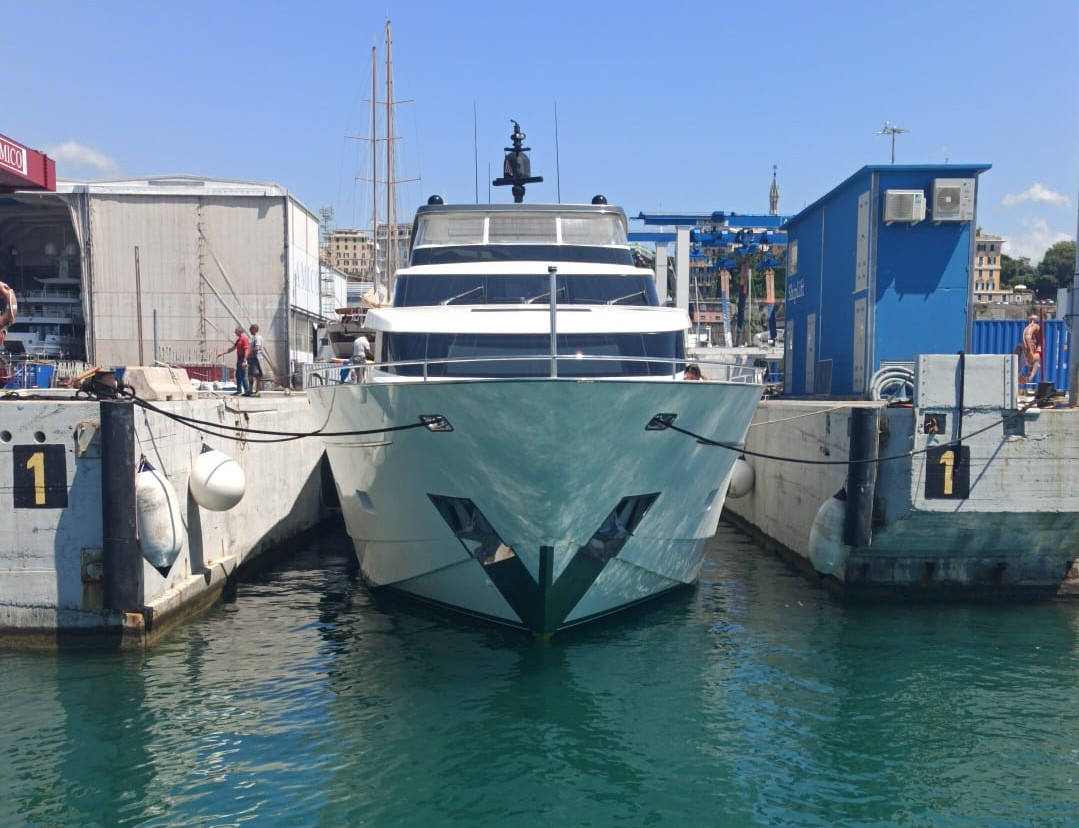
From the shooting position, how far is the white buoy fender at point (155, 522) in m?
8.91

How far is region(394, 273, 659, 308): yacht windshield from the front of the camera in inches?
440

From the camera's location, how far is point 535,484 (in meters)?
8.38

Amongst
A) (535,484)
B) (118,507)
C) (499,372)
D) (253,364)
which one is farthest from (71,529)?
(253,364)

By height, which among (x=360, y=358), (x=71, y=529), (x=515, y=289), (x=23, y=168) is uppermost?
(x=23, y=168)

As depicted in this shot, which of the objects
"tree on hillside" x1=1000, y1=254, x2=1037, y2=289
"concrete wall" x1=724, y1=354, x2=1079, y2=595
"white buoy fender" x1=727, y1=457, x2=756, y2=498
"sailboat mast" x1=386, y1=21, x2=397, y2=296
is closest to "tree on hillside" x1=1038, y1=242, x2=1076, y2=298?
"tree on hillside" x1=1000, y1=254, x2=1037, y2=289

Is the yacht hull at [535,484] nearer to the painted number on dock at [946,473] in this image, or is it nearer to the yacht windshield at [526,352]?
the yacht windshield at [526,352]

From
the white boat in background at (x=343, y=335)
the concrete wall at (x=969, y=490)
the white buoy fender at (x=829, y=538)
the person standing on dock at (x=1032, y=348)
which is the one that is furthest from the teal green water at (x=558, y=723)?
the white boat in background at (x=343, y=335)

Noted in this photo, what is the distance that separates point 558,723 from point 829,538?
4.84 metres

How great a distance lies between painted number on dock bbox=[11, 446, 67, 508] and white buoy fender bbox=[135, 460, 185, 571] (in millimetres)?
748

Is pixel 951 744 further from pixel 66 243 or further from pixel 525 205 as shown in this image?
pixel 66 243

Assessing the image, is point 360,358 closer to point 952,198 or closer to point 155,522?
point 155,522

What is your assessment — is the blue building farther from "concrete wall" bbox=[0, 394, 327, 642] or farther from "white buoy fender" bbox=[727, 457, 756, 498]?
"concrete wall" bbox=[0, 394, 327, 642]

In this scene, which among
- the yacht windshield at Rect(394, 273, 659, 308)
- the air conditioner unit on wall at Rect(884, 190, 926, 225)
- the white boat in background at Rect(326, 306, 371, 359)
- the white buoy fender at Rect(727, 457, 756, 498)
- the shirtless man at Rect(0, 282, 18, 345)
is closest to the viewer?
the shirtless man at Rect(0, 282, 18, 345)

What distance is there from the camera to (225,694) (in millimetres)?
8172
